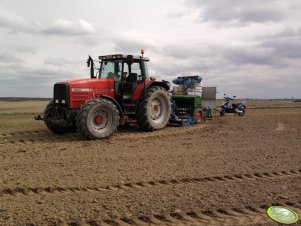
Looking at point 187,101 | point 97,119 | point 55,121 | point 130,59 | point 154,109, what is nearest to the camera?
point 97,119

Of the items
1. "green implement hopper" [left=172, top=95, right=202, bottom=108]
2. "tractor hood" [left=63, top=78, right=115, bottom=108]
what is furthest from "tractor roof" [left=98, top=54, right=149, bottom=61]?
"green implement hopper" [left=172, top=95, right=202, bottom=108]

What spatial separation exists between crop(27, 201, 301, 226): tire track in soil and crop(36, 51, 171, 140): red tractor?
5.69 m

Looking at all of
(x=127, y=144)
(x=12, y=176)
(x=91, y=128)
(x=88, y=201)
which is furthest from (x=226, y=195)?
(x=91, y=128)

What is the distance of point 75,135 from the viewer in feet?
37.1

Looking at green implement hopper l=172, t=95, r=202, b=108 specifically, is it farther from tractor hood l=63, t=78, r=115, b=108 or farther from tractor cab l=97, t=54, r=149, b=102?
tractor hood l=63, t=78, r=115, b=108

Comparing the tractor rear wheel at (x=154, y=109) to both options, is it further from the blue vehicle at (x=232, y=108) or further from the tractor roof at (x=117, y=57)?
the blue vehicle at (x=232, y=108)

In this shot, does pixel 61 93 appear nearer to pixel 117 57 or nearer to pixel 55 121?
pixel 55 121

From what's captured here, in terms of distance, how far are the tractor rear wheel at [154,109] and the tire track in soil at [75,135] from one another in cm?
30

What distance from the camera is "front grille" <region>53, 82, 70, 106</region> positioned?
10.5 m

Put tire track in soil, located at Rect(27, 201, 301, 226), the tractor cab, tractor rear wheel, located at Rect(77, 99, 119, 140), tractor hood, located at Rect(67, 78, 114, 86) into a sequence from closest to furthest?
tire track in soil, located at Rect(27, 201, 301, 226)
tractor rear wheel, located at Rect(77, 99, 119, 140)
tractor hood, located at Rect(67, 78, 114, 86)
the tractor cab

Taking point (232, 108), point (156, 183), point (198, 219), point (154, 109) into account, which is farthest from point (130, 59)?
point (232, 108)

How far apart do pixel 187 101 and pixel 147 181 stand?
8.66m

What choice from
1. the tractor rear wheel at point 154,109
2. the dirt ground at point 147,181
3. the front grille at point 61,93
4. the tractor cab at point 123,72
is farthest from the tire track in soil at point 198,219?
the tractor cab at point 123,72

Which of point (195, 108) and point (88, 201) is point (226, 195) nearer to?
point (88, 201)
